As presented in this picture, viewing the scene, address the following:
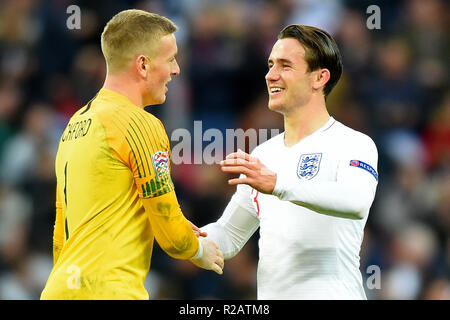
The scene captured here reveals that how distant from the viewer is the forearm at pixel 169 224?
167 inches

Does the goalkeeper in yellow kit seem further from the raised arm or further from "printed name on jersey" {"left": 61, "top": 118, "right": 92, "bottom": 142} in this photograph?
the raised arm

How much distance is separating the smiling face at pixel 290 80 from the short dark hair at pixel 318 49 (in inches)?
1.5

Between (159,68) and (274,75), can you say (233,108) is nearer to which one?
(274,75)

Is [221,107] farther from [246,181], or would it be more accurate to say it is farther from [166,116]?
[246,181]

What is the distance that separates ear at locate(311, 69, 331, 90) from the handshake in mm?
1195

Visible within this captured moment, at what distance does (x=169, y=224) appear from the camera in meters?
4.27

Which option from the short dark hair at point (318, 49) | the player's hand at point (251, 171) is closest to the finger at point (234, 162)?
the player's hand at point (251, 171)

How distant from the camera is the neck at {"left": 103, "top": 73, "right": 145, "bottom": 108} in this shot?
14.5 feet

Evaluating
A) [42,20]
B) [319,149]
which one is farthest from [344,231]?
[42,20]

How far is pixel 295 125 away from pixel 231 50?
4639mm

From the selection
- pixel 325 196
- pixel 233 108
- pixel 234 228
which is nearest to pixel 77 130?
pixel 325 196

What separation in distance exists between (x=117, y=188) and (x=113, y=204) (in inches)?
3.4
